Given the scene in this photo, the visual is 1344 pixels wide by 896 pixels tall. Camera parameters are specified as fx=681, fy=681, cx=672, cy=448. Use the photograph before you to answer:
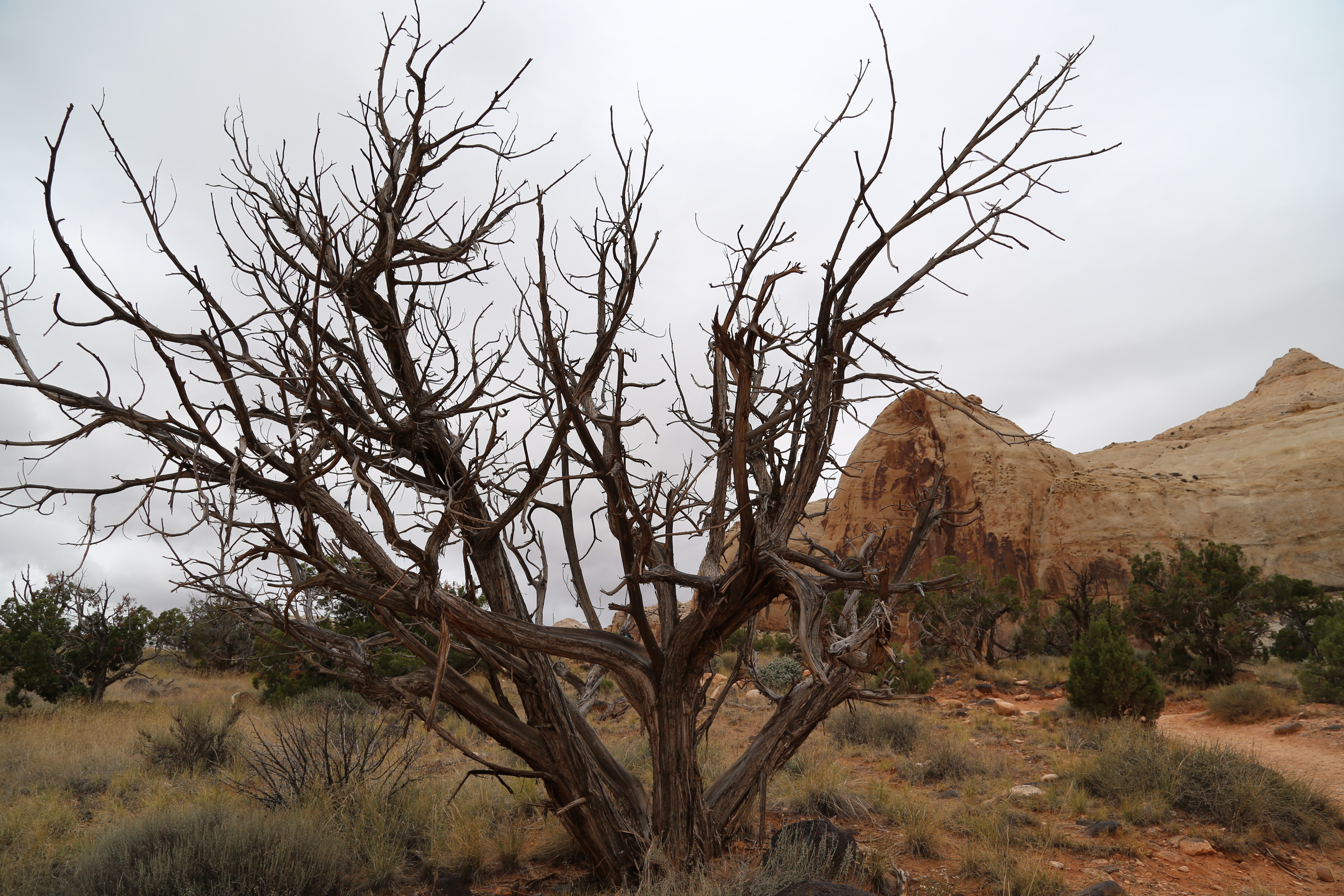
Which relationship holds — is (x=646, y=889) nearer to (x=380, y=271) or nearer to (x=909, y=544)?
(x=909, y=544)

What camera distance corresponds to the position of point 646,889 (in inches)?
148

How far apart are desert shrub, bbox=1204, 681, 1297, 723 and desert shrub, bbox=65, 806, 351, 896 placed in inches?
555

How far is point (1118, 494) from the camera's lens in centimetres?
3544

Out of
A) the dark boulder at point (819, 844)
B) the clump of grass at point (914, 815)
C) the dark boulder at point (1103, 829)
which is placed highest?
the dark boulder at point (819, 844)

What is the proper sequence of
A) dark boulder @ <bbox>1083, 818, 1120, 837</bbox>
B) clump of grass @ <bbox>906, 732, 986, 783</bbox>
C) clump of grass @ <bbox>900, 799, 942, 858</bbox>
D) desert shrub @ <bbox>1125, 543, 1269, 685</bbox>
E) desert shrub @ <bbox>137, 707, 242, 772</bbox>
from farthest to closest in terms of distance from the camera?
1. desert shrub @ <bbox>1125, 543, 1269, 685</bbox>
2. clump of grass @ <bbox>906, 732, 986, 783</bbox>
3. desert shrub @ <bbox>137, 707, 242, 772</bbox>
4. dark boulder @ <bbox>1083, 818, 1120, 837</bbox>
5. clump of grass @ <bbox>900, 799, 942, 858</bbox>

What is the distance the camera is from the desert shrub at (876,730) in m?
10.5

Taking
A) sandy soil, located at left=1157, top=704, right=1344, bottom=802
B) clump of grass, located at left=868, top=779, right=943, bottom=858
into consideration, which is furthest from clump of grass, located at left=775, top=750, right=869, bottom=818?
sandy soil, located at left=1157, top=704, right=1344, bottom=802

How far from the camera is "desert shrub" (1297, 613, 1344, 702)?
12.1 meters

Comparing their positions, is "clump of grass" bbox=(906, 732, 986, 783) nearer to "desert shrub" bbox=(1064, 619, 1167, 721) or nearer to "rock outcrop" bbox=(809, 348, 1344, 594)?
"desert shrub" bbox=(1064, 619, 1167, 721)

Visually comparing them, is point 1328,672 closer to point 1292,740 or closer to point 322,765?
point 1292,740

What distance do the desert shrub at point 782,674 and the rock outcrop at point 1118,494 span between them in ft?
41.5

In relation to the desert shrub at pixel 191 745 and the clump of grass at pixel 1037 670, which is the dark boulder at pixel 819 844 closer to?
the desert shrub at pixel 191 745

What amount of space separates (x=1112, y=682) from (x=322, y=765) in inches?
464

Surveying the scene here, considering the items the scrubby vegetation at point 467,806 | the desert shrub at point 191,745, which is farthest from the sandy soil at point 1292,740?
the desert shrub at point 191,745
